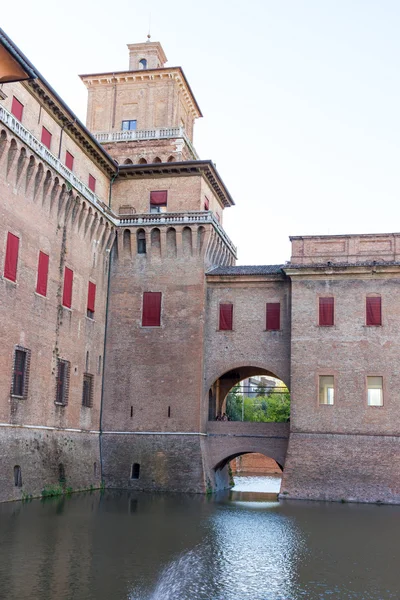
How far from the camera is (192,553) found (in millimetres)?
15516

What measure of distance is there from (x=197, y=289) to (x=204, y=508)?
36.9 ft

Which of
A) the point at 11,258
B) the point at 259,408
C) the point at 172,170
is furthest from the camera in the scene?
the point at 259,408

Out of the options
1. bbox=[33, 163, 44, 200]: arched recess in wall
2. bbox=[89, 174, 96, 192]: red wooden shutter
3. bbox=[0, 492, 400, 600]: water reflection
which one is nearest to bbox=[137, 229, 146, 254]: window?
bbox=[89, 174, 96, 192]: red wooden shutter

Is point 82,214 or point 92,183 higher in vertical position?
point 92,183

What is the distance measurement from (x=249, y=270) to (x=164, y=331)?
498cm

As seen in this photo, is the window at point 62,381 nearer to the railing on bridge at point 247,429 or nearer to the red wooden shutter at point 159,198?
the railing on bridge at point 247,429

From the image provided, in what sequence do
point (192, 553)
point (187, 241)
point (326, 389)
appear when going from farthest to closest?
point (187, 241) < point (326, 389) < point (192, 553)

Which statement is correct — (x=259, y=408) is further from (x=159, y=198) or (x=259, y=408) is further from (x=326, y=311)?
(x=326, y=311)

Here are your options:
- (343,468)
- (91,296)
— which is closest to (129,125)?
(91,296)

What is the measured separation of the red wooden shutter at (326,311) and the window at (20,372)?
12.7 metres

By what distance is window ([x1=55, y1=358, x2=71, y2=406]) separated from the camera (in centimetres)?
2888

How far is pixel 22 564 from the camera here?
44.7 feet

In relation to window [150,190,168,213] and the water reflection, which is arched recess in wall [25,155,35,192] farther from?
the water reflection

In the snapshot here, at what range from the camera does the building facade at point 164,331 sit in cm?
2706
